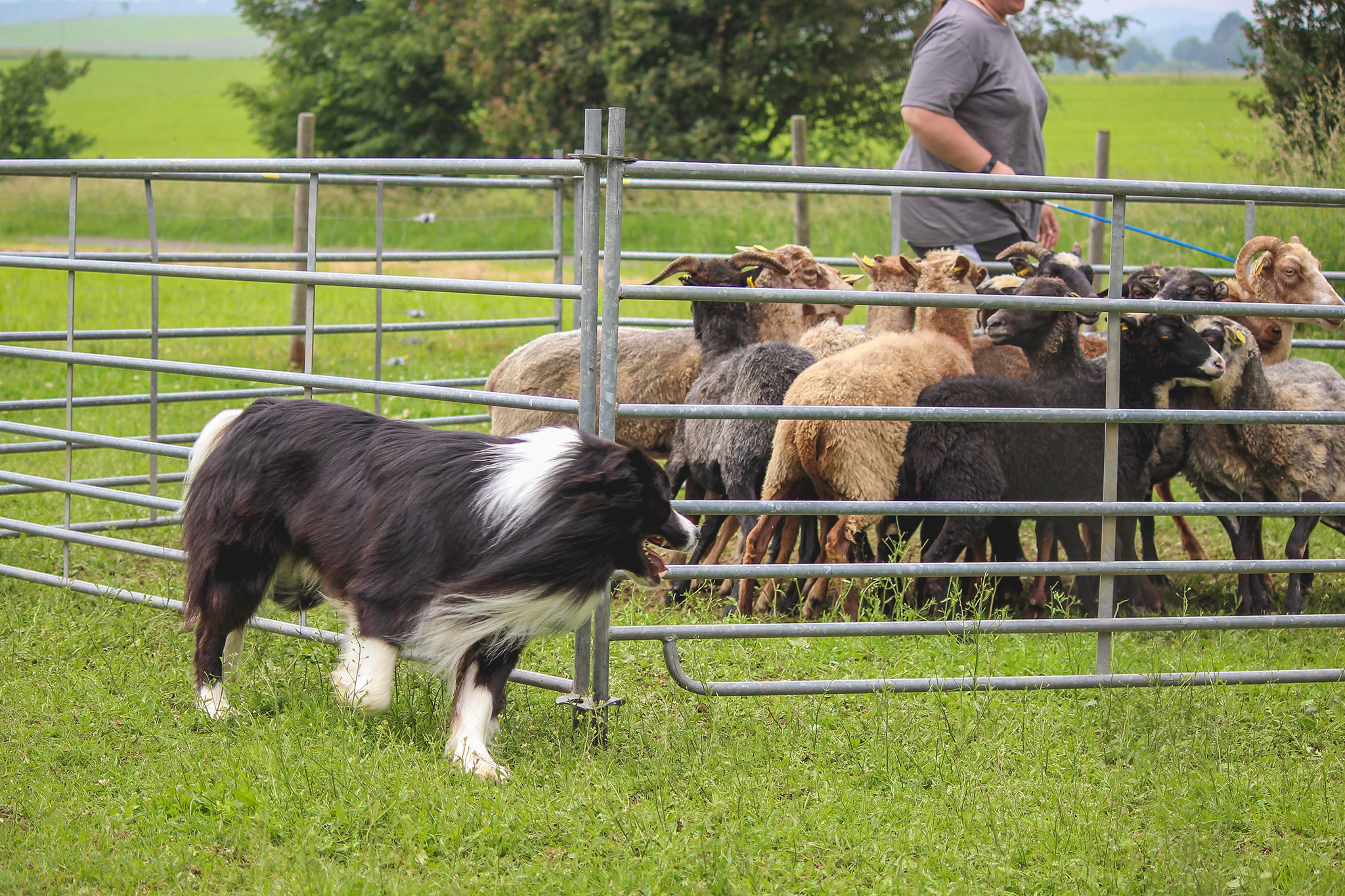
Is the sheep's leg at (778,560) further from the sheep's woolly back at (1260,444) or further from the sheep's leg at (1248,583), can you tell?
the sheep's leg at (1248,583)

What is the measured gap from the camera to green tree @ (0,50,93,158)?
30.5 metres

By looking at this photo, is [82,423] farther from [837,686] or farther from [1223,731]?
[1223,731]

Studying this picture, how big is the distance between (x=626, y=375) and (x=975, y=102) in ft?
7.95

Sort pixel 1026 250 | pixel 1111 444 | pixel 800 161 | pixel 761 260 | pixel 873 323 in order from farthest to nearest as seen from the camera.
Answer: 1. pixel 800 161
2. pixel 873 323
3. pixel 761 260
4. pixel 1026 250
5. pixel 1111 444

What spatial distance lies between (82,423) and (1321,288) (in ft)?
29.0

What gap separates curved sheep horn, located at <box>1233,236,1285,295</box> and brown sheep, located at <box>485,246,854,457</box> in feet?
6.91

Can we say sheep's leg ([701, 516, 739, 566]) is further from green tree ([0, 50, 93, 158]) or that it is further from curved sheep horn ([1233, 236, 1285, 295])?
green tree ([0, 50, 93, 158])

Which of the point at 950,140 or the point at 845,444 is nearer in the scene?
the point at 845,444

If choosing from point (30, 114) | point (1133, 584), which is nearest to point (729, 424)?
point (1133, 584)

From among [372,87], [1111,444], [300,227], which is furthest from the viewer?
Result: [372,87]

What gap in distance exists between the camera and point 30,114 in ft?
102

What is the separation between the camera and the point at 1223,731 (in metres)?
3.78

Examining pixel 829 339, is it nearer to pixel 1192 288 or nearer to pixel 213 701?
pixel 1192 288

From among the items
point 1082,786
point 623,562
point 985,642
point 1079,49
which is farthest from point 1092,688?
point 1079,49
